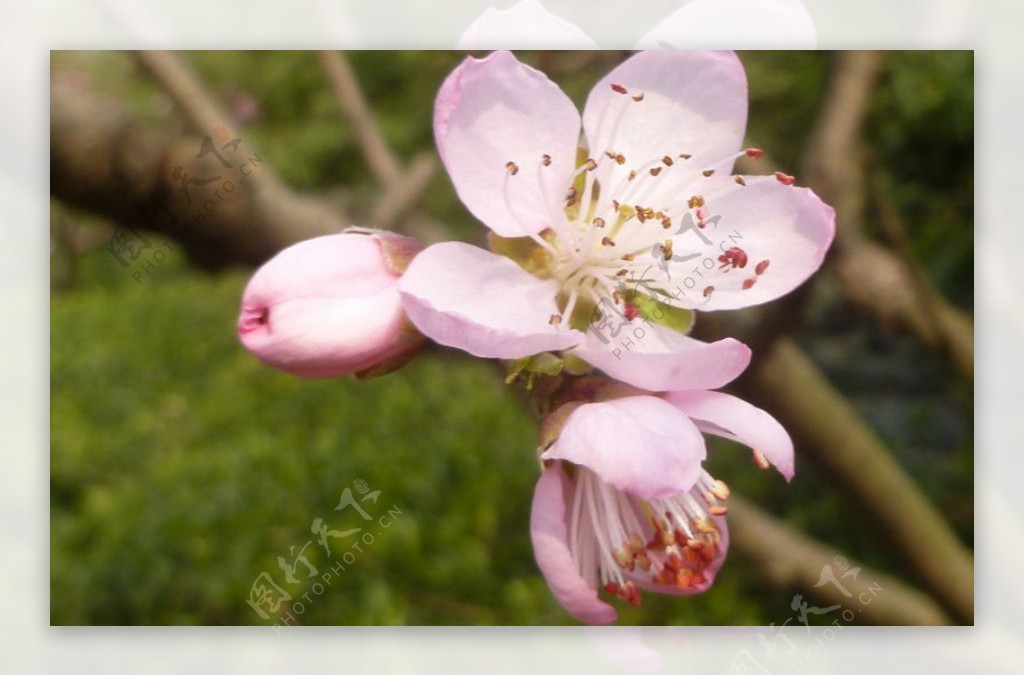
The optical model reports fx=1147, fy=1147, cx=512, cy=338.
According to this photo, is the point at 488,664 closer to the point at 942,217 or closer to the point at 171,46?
the point at 171,46

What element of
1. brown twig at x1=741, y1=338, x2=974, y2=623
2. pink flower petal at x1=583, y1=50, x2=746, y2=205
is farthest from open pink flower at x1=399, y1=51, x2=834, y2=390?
brown twig at x1=741, y1=338, x2=974, y2=623

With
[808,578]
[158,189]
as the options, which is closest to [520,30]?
Answer: [158,189]

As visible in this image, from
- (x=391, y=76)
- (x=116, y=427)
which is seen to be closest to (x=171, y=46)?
(x=391, y=76)

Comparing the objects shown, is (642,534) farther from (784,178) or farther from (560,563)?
(784,178)

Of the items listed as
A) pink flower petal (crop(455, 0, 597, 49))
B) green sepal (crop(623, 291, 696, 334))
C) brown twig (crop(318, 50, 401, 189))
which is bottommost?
green sepal (crop(623, 291, 696, 334))

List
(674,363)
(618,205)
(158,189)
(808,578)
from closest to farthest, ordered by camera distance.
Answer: (674,363) < (618,205) < (158,189) < (808,578)

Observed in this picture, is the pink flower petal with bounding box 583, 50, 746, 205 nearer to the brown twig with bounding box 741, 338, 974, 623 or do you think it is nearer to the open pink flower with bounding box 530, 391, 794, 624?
the open pink flower with bounding box 530, 391, 794, 624
